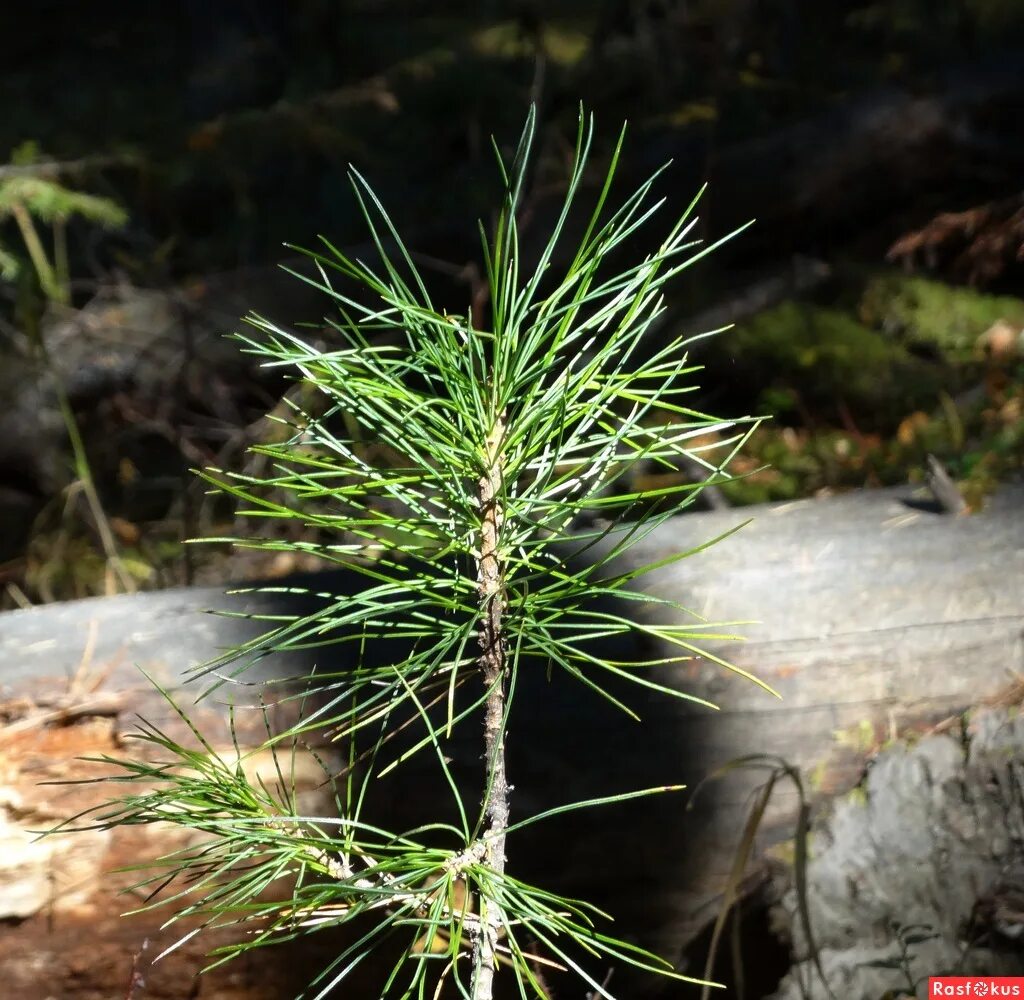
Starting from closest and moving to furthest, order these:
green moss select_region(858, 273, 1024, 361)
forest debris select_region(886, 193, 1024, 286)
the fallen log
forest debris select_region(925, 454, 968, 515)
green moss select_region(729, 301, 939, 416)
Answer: the fallen log → forest debris select_region(925, 454, 968, 515) → forest debris select_region(886, 193, 1024, 286) → green moss select_region(729, 301, 939, 416) → green moss select_region(858, 273, 1024, 361)

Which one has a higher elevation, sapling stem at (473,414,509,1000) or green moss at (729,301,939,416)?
sapling stem at (473,414,509,1000)

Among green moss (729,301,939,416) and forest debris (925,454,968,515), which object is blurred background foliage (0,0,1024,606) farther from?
forest debris (925,454,968,515)

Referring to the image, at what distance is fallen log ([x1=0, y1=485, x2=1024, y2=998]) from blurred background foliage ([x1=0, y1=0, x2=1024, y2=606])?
677 millimetres

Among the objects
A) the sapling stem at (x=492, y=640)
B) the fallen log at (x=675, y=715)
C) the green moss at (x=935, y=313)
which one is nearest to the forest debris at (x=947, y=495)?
the fallen log at (x=675, y=715)

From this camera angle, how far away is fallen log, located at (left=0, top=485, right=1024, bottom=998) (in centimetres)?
196

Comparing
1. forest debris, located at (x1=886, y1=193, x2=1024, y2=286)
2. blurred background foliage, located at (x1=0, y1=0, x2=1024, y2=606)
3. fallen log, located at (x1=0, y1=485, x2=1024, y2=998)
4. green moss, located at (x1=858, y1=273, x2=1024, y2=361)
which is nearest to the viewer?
fallen log, located at (x1=0, y1=485, x2=1024, y2=998)

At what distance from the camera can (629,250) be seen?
515 cm

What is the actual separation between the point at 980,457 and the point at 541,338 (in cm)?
220

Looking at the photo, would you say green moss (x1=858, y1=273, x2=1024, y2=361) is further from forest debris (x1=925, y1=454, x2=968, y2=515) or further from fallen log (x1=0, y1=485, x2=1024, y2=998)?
fallen log (x1=0, y1=485, x2=1024, y2=998)

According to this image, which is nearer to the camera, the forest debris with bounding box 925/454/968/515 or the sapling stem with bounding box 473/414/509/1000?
the sapling stem with bounding box 473/414/509/1000

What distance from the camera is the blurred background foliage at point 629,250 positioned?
13.2 feet

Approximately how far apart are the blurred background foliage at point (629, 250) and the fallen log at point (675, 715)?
26.7 inches

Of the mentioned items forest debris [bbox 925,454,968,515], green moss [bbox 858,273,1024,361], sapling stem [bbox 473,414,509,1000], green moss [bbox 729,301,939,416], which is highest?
sapling stem [bbox 473,414,509,1000]

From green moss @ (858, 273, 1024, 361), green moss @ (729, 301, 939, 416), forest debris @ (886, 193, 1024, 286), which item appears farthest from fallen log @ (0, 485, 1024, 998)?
green moss @ (858, 273, 1024, 361)
